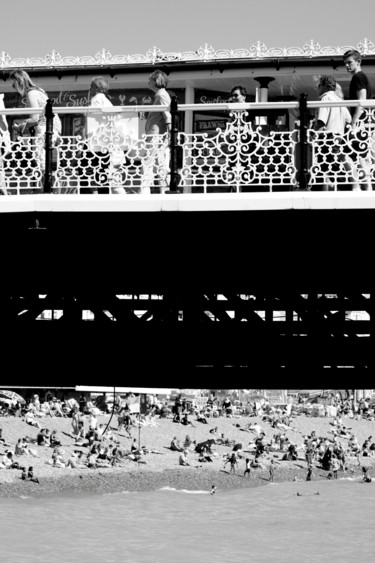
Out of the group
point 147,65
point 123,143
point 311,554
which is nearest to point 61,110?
point 123,143

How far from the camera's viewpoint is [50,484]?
154ft

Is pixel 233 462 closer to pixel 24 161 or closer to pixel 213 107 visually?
pixel 24 161

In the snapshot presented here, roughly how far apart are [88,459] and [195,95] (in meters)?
33.7

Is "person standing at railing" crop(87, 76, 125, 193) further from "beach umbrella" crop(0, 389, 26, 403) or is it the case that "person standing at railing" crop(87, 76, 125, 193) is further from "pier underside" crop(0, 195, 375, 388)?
"beach umbrella" crop(0, 389, 26, 403)

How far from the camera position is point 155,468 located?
51250mm

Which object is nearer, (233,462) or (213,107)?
(213,107)

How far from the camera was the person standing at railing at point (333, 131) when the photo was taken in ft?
37.0

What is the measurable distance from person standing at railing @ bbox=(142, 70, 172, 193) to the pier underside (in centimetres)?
72

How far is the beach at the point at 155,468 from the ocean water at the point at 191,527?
559 mm

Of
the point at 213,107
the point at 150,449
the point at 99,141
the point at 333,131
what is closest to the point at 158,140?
the point at 99,141

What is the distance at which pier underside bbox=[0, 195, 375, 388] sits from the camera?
12516 millimetres

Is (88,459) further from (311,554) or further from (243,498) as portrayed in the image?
(311,554)

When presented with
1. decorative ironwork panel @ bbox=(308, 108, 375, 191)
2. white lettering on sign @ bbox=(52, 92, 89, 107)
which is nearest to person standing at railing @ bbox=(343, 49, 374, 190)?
decorative ironwork panel @ bbox=(308, 108, 375, 191)

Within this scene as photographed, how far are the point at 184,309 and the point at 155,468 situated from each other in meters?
38.3
